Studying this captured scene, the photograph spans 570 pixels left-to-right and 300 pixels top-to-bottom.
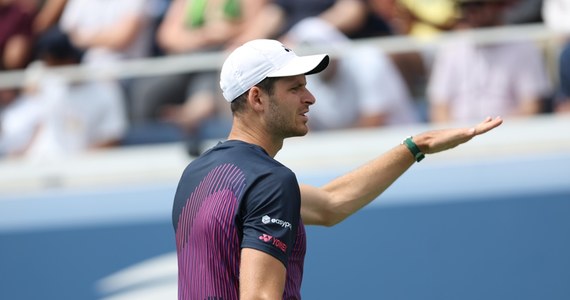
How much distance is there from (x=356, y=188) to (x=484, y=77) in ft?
6.65

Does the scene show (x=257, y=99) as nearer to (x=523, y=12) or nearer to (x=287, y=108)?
(x=287, y=108)

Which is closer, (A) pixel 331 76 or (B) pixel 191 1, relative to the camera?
(A) pixel 331 76

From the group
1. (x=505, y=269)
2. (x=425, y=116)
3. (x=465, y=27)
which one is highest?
(x=465, y=27)

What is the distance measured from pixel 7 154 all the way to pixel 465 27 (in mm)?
2755

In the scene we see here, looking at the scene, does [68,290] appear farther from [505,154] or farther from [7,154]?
[505,154]

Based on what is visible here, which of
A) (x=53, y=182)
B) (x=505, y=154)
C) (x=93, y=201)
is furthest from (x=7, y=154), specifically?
(x=505, y=154)

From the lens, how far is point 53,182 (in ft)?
19.9

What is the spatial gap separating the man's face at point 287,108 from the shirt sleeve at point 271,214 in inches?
8.8

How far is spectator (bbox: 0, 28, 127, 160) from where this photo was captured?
19.8 feet

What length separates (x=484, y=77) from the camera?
→ 525 cm

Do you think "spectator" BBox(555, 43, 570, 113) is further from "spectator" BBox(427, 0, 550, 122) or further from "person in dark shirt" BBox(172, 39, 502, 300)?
"person in dark shirt" BBox(172, 39, 502, 300)

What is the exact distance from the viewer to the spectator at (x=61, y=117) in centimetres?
602

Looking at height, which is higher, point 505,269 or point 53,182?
point 53,182

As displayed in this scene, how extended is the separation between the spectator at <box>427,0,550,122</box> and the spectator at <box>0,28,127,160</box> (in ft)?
5.99
